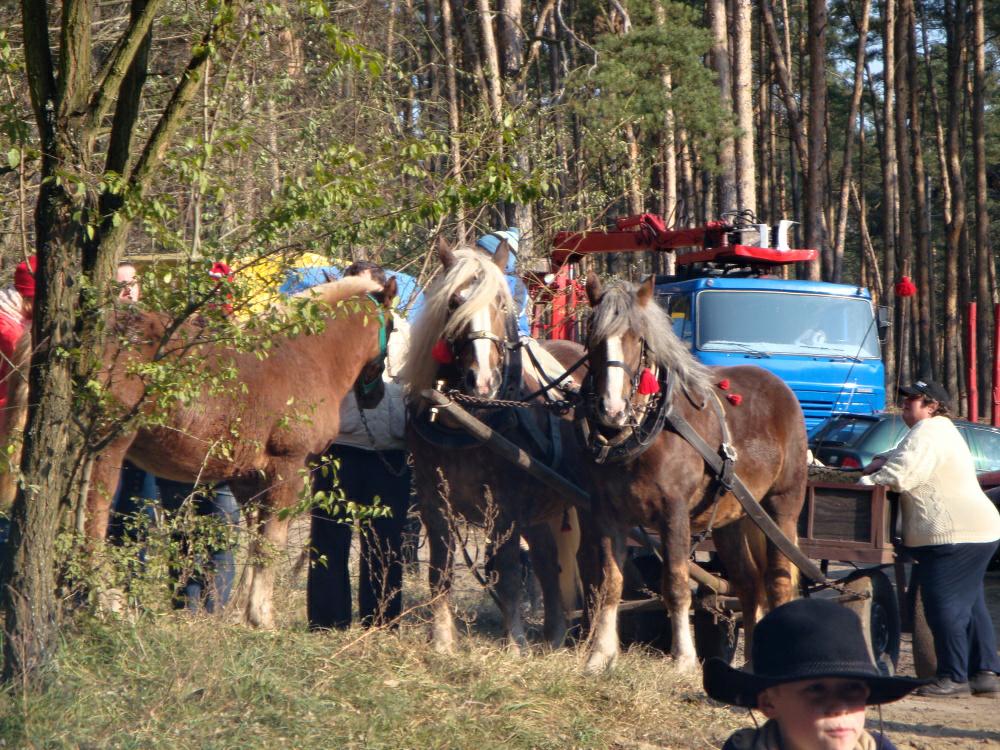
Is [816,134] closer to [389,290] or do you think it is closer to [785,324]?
[785,324]

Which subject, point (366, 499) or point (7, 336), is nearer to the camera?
point (7, 336)

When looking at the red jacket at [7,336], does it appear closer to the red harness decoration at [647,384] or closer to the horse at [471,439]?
the horse at [471,439]

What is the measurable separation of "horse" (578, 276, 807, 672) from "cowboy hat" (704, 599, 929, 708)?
10.5 ft

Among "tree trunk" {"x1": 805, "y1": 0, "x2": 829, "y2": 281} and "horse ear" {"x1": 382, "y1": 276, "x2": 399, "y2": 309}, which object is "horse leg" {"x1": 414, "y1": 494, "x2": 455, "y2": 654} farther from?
"tree trunk" {"x1": 805, "y1": 0, "x2": 829, "y2": 281}

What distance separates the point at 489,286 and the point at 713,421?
1381 millimetres

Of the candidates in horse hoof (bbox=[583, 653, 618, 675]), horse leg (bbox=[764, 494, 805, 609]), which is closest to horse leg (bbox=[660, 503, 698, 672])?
horse hoof (bbox=[583, 653, 618, 675])

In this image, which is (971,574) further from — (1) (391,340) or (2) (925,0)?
(2) (925,0)

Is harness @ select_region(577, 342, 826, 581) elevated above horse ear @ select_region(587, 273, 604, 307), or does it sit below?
below

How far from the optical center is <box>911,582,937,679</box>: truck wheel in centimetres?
675

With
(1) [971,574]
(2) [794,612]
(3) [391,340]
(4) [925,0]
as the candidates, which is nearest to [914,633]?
(1) [971,574]

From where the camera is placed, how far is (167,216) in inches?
152

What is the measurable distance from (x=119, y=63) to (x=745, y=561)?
437 centimetres

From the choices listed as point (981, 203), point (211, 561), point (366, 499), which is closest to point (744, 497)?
point (366, 499)

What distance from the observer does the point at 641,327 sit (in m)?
5.87
